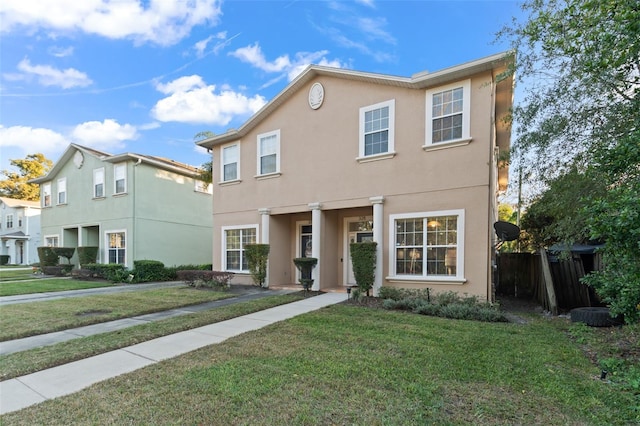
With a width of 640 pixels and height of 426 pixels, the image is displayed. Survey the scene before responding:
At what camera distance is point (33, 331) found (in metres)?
6.53

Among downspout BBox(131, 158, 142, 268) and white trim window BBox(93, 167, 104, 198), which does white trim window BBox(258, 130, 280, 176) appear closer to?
downspout BBox(131, 158, 142, 268)

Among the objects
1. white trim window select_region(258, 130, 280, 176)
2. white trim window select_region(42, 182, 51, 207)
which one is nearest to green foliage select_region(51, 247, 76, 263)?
white trim window select_region(42, 182, 51, 207)

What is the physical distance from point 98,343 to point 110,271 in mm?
12919

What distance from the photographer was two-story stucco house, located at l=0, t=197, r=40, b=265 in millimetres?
34531

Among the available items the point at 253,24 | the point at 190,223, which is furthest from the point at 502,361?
the point at 190,223

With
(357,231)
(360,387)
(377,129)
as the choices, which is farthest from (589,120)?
(357,231)

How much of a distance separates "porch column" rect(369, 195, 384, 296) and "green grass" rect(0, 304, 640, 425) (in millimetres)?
4438

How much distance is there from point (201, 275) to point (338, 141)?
23.9ft

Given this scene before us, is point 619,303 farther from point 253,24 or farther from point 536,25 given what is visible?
point 253,24

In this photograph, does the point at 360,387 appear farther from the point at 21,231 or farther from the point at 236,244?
the point at 21,231

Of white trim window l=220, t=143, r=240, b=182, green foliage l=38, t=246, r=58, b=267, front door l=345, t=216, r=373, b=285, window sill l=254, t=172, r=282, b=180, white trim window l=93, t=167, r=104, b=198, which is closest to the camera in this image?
front door l=345, t=216, r=373, b=285

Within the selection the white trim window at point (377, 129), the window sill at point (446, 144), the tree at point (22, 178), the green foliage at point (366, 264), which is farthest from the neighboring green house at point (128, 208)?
the tree at point (22, 178)

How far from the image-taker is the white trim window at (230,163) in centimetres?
1433

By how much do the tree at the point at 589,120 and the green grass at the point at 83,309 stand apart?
9274 millimetres
